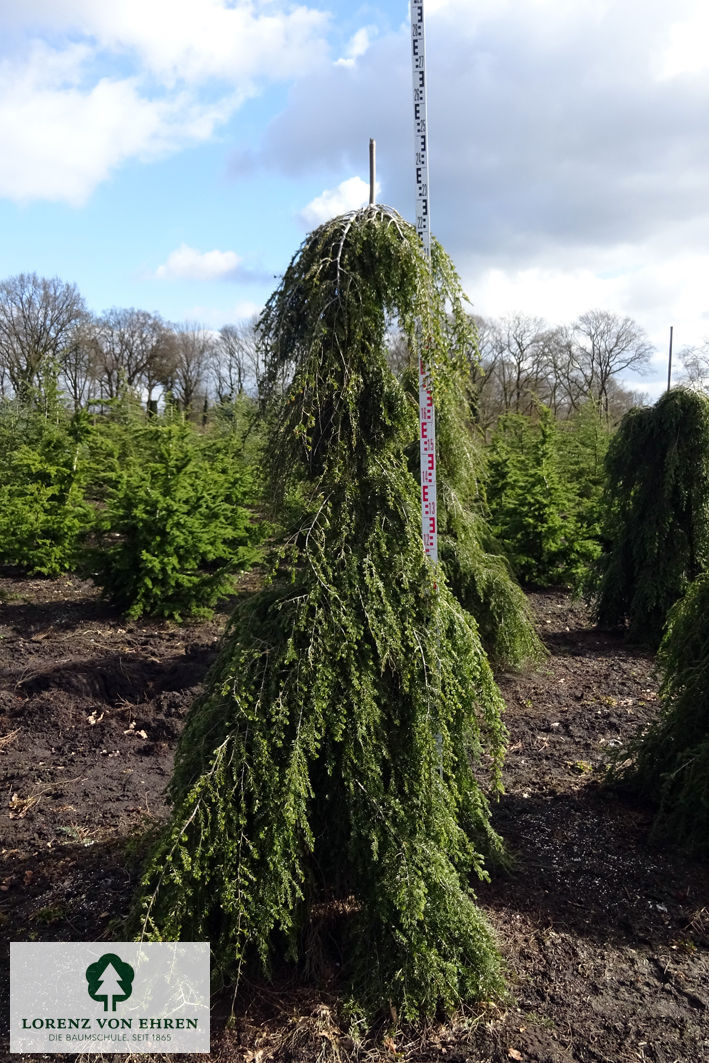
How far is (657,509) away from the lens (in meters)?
8.68

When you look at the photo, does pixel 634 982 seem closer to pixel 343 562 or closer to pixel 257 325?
pixel 343 562

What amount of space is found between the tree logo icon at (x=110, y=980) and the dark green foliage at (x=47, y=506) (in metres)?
7.86

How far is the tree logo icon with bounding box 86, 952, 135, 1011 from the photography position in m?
2.82

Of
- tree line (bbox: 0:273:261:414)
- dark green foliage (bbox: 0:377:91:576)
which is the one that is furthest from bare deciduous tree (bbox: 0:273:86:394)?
dark green foliage (bbox: 0:377:91:576)

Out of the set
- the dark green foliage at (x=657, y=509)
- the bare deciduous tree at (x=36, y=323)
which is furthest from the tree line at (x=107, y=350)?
the dark green foliage at (x=657, y=509)

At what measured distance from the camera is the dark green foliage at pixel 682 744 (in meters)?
4.24

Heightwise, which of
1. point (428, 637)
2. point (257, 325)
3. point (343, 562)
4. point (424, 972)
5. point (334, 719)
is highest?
point (257, 325)

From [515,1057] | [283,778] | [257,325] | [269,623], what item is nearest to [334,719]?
[283,778]

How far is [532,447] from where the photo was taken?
45.0 feet

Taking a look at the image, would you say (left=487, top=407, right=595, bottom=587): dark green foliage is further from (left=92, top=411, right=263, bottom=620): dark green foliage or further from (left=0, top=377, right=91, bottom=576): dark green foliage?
(left=0, top=377, right=91, bottom=576): dark green foliage

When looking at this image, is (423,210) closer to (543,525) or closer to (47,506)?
(543,525)

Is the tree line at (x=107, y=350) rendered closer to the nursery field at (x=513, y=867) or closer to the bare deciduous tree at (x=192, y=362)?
the bare deciduous tree at (x=192, y=362)

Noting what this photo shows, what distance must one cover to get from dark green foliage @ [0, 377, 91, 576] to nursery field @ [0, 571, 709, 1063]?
3001 mm

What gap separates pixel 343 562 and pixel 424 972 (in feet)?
5.46
